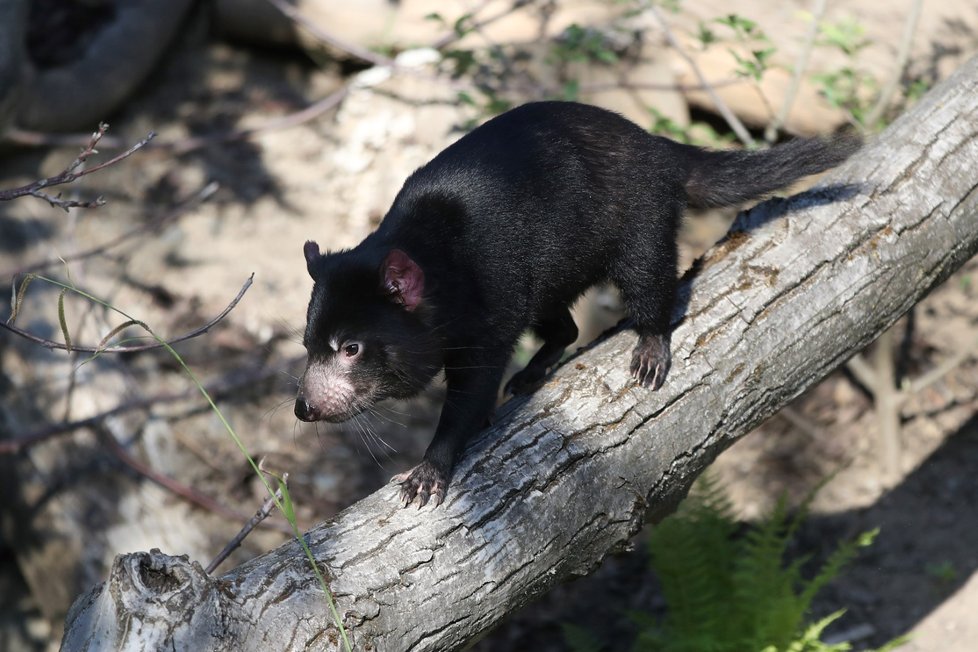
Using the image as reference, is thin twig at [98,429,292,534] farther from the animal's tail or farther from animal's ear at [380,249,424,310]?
the animal's tail

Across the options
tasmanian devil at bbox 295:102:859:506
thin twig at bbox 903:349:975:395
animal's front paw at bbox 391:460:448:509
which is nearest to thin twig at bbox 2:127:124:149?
tasmanian devil at bbox 295:102:859:506

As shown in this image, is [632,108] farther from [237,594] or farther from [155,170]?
[237,594]

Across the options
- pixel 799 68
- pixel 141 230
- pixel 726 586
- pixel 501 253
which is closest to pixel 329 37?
pixel 141 230

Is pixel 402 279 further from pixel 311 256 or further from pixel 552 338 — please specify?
pixel 552 338

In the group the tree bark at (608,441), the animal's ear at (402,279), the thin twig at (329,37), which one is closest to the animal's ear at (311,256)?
the animal's ear at (402,279)

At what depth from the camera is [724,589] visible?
4.54 meters

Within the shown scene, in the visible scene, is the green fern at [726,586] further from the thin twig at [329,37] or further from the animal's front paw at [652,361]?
the thin twig at [329,37]

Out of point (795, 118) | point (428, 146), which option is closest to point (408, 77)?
point (428, 146)

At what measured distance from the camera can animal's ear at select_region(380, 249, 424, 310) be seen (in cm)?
308

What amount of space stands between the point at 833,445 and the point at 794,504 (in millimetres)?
469

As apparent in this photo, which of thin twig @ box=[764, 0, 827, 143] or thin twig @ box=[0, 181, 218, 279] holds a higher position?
thin twig @ box=[764, 0, 827, 143]

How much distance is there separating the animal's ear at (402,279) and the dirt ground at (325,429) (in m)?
2.14

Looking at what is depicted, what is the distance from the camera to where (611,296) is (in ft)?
20.0

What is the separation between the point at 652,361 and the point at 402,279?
0.88m
